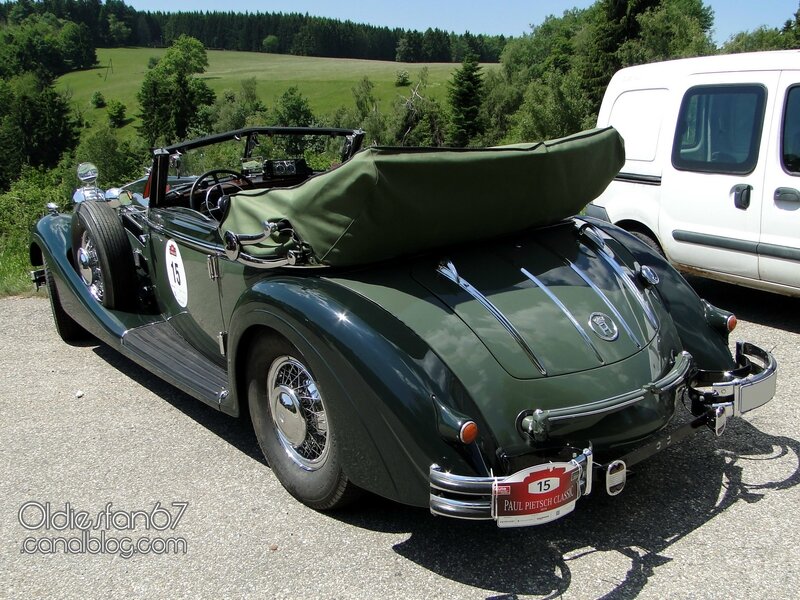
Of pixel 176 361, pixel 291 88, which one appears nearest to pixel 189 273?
pixel 176 361

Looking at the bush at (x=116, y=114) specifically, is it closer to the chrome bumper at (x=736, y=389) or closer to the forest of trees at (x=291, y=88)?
the forest of trees at (x=291, y=88)

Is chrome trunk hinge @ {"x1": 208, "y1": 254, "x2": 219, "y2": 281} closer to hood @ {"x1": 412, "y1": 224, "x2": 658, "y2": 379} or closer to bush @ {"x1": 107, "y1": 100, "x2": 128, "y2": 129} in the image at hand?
hood @ {"x1": 412, "y1": 224, "x2": 658, "y2": 379}

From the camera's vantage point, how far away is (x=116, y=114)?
294 ft

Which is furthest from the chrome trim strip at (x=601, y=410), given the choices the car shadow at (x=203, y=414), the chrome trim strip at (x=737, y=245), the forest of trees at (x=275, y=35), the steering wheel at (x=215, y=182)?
the forest of trees at (x=275, y=35)

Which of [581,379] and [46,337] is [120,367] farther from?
[581,379]

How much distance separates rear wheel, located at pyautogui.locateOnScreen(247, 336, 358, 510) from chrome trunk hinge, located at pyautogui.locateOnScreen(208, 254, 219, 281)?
60cm

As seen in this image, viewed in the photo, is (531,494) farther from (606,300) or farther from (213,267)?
(213,267)

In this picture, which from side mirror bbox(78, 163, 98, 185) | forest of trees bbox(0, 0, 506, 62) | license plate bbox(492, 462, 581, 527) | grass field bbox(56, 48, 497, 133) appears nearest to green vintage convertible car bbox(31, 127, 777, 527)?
license plate bbox(492, 462, 581, 527)

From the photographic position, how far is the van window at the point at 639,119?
6.05 m

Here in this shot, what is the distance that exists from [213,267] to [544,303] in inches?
68.6

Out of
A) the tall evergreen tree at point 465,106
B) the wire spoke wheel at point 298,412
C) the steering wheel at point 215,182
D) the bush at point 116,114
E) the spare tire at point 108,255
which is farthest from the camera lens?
the bush at point 116,114

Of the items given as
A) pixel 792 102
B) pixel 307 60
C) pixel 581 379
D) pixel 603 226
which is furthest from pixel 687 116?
pixel 307 60

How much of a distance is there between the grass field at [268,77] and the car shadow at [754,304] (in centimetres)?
7469

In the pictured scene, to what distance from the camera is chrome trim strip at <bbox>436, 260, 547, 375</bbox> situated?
2814 mm
